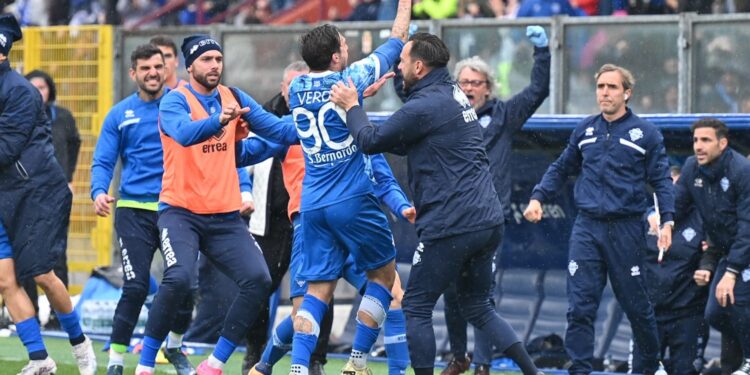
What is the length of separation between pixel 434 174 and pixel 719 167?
3220 mm

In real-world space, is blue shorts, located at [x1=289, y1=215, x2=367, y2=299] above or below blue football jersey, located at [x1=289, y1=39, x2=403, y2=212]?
below

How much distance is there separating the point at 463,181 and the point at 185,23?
11.3 metres

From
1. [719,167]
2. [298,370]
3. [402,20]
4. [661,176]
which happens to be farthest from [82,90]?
[298,370]

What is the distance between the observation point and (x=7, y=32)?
9.83 m

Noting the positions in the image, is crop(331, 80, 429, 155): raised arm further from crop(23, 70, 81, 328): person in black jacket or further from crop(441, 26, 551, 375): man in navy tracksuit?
crop(23, 70, 81, 328): person in black jacket

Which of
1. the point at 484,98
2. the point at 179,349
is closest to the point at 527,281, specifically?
the point at 484,98

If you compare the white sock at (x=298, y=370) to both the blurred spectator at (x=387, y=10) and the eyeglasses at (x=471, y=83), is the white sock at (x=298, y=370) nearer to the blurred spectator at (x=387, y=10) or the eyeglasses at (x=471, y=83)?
the eyeglasses at (x=471, y=83)

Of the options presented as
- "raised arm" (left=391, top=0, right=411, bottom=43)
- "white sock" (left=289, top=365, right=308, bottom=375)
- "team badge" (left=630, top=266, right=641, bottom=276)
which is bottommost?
"white sock" (left=289, top=365, right=308, bottom=375)

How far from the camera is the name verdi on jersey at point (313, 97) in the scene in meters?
8.51

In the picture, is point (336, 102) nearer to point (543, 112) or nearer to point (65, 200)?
point (65, 200)

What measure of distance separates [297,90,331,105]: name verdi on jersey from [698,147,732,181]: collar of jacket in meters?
3.60

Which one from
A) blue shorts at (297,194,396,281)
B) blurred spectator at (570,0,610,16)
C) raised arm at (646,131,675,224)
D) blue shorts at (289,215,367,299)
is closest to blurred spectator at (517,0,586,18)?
blurred spectator at (570,0,610,16)

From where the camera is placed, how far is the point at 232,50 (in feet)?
50.0

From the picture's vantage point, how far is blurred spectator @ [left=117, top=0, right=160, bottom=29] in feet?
65.8
